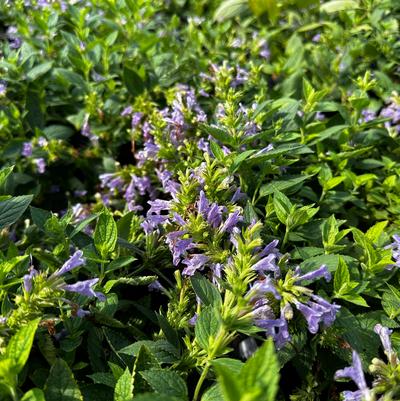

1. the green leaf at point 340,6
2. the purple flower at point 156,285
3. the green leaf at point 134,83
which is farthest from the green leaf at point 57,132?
the green leaf at point 340,6

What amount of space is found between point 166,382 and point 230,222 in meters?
0.49

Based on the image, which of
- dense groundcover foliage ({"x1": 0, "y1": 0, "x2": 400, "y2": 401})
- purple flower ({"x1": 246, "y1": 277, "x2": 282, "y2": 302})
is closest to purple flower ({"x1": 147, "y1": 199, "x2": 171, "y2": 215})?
dense groundcover foliage ({"x1": 0, "y1": 0, "x2": 400, "y2": 401})

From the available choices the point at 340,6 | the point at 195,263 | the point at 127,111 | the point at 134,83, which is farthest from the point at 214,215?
the point at 340,6

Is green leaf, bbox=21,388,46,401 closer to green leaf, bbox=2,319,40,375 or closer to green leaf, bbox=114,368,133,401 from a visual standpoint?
green leaf, bbox=2,319,40,375

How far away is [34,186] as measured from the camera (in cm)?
236

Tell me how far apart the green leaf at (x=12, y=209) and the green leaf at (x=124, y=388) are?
0.61 m

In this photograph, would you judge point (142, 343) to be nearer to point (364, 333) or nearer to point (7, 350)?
→ point (7, 350)

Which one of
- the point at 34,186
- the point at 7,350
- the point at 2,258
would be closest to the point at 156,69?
the point at 34,186

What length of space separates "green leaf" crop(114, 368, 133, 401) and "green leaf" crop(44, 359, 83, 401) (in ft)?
0.28

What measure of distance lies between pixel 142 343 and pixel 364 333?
650mm

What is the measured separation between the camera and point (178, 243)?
1.49 m

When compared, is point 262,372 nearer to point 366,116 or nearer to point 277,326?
point 277,326

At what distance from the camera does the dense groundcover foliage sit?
128cm

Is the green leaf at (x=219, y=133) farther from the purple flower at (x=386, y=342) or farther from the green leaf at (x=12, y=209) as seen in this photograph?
the purple flower at (x=386, y=342)
